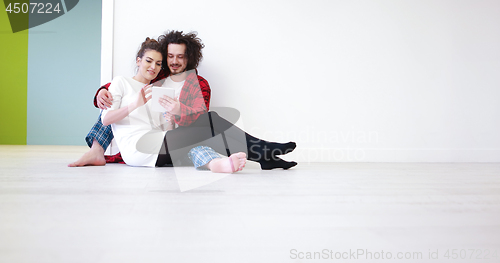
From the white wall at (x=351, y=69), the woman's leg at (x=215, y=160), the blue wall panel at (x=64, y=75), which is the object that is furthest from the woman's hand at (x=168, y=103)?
the blue wall panel at (x=64, y=75)

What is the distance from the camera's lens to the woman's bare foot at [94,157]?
1748mm

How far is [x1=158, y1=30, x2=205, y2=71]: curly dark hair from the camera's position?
217cm

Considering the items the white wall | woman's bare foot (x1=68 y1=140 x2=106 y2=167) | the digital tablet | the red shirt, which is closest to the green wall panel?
the white wall

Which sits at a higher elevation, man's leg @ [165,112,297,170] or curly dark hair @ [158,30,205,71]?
curly dark hair @ [158,30,205,71]

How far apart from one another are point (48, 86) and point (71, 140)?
2.45 feet

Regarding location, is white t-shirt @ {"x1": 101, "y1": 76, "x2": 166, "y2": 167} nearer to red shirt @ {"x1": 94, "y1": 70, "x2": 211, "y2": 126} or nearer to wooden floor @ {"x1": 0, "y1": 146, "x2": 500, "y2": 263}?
red shirt @ {"x1": 94, "y1": 70, "x2": 211, "y2": 126}

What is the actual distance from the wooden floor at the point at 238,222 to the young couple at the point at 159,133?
0.50 m

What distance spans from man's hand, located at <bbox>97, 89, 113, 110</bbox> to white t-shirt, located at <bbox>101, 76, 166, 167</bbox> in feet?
0.07

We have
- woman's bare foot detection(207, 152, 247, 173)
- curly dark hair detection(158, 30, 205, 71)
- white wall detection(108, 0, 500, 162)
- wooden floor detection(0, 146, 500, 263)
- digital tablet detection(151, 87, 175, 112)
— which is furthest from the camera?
white wall detection(108, 0, 500, 162)

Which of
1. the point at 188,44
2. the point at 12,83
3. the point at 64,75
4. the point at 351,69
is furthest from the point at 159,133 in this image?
the point at 12,83

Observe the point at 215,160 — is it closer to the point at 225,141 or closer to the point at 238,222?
the point at 225,141

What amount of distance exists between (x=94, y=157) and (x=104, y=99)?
0.32m

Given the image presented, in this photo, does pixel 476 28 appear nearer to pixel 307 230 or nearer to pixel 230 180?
pixel 230 180

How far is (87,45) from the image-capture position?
4.30 meters
